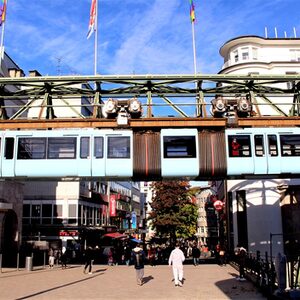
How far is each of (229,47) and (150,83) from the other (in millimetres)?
25564

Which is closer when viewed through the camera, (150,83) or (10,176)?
(10,176)

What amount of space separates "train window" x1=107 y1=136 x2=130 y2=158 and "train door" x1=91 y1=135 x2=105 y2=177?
335 mm

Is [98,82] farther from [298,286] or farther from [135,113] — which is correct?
[298,286]

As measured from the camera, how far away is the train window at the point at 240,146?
20328mm

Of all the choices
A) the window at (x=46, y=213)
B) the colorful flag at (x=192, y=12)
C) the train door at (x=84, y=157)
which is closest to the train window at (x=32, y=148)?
the train door at (x=84, y=157)

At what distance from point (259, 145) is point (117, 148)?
6.79 m

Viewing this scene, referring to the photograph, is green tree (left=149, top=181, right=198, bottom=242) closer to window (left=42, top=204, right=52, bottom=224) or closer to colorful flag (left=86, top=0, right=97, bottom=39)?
window (left=42, top=204, right=52, bottom=224)

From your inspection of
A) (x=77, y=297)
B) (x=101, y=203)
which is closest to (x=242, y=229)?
(x=77, y=297)

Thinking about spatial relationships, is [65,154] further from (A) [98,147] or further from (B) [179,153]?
(B) [179,153]

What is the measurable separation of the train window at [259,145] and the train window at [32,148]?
33.3 ft

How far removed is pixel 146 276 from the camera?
21516 millimetres

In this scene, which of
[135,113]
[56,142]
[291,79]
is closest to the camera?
[56,142]

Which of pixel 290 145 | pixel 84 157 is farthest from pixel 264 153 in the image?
pixel 84 157

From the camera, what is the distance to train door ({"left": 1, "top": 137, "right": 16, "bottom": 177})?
2039 centimetres
